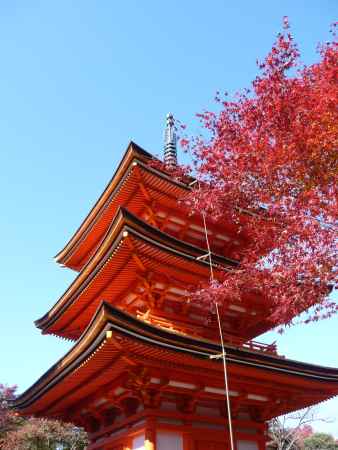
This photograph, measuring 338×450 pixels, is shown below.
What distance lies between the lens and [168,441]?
1133 cm

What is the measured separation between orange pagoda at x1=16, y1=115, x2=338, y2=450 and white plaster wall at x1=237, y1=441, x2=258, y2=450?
1.1 inches

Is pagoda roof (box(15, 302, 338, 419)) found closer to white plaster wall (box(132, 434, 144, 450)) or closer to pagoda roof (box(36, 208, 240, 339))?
white plaster wall (box(132, 434, 144, 450))

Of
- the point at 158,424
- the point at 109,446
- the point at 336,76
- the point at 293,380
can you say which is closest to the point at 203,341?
the point at 158,424

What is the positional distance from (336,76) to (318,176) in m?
2.42

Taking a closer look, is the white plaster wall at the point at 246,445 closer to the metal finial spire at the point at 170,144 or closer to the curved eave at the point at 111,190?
the curved eave at the point at 111,190

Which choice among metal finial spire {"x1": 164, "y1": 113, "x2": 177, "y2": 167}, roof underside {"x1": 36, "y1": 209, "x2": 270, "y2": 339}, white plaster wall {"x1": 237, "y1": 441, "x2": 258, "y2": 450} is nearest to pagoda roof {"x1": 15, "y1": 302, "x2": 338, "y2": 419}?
white plaster wall {"x1": 237, "y1": 441, "x2": 258, "y2": 450}

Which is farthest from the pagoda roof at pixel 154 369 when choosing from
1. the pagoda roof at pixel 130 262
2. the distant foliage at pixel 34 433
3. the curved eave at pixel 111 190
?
the distant foliage at pixel 34 433

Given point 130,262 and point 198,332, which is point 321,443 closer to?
point 198,332

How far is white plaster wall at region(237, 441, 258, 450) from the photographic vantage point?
42.1ft

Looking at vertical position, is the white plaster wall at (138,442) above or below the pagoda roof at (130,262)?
below

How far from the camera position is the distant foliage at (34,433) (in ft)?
108

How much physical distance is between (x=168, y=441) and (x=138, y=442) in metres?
0.82

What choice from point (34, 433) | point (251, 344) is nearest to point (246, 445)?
point (251, 344)

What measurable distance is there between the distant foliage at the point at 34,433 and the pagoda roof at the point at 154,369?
20.9 m
